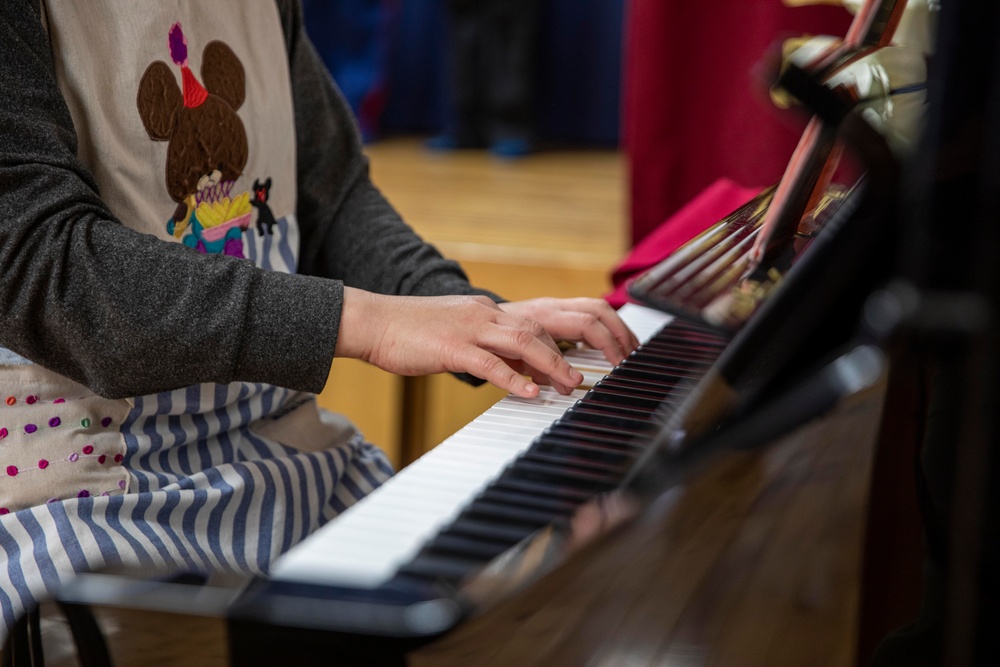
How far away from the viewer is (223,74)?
896mm

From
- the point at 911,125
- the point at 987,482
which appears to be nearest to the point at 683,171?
the point at 911,125

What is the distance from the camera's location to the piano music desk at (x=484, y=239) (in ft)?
5.82

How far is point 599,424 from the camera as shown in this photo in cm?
63

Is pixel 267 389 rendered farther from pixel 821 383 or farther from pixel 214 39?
pixel 821 383

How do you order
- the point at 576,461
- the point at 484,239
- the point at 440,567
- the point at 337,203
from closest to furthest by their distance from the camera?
the point at 440,567 → the point at 576,461 → the point at 337,203 → the point at 484,239

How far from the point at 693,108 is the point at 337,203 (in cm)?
125

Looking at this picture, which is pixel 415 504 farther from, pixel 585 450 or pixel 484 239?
pixel 484 239

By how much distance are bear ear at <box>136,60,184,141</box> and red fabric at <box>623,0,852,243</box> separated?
138 centimetres

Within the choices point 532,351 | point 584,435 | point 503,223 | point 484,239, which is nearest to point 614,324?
point 532,351

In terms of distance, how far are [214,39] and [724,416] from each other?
58 cm

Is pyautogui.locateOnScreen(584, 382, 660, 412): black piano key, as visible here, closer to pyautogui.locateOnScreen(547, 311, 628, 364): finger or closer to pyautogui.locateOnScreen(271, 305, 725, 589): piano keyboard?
pyautogui.locateOnScreen(271, 305, 725, 589): piano keyboard

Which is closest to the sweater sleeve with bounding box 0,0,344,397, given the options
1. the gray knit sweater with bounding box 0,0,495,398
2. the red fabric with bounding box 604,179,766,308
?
the gray knit sweater with bounding box 0,0,495,398

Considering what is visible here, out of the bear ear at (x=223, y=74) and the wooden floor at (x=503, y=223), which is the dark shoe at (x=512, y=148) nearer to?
the wooden floor at (x=503, y=223)

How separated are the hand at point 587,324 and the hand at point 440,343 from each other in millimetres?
101
